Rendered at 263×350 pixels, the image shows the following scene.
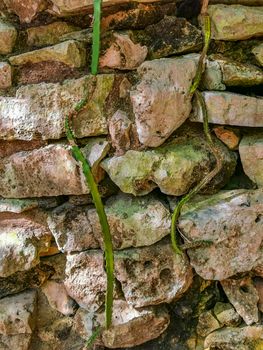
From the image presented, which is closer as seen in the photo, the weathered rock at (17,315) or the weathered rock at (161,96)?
the weathered rock at (161,96)

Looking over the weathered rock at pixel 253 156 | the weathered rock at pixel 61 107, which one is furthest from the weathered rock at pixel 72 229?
the weathered rock at pixel 253 156

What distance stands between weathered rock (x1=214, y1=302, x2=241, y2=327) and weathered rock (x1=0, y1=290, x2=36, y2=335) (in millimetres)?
566

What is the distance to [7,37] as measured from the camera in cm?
129

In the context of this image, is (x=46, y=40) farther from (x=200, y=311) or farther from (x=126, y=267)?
(x=200, y=311)

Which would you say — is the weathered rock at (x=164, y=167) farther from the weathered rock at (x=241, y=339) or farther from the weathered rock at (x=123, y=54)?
the weathered rock at (x=241, y=339)

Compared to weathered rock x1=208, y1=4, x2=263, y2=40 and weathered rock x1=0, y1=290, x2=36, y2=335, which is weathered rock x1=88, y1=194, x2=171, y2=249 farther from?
weathered rock x1=208, y1=4, x2=263, y2=40

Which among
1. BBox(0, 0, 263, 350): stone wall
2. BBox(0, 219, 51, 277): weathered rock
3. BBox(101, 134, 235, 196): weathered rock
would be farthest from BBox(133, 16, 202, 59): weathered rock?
BBox(0, 219, 51, 277): weathered rock

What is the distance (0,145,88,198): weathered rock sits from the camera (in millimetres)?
1271

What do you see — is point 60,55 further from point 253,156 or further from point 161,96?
point 253,156

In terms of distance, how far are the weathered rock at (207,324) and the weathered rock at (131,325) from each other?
10cm

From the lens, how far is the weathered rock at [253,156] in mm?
1252

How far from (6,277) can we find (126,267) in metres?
0.39

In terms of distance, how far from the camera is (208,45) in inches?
48.9

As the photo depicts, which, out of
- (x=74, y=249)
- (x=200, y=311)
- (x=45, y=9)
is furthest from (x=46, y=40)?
(x=200, y=311)
